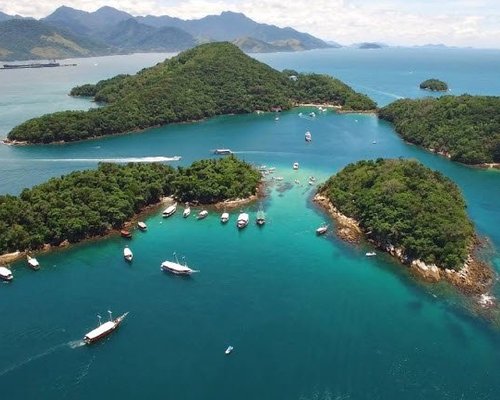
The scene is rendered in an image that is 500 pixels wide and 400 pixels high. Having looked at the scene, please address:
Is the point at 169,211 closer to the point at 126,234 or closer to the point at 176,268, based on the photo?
the point at 126,234

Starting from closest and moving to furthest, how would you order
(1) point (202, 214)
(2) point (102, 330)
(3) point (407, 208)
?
(2) point (102, 330), (3) point (407, 208), (1) point (202, 214)

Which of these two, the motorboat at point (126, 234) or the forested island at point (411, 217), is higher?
the forested island at point (411, 217)

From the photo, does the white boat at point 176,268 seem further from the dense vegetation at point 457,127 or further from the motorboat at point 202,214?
the dense vegetation at point 457,127

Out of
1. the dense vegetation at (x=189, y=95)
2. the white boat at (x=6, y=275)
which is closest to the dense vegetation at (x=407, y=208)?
the white boat at (x=6, y=275)

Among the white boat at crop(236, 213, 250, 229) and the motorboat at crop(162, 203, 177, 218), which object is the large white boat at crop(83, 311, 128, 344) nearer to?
the white boat at crop(236, 213, 250, 229)

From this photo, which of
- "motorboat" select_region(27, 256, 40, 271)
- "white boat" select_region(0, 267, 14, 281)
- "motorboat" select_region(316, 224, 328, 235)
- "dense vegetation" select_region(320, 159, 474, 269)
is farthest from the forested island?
"white boat" select_region(0, 267, 14, 281)

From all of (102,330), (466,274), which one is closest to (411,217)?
(466,274)
